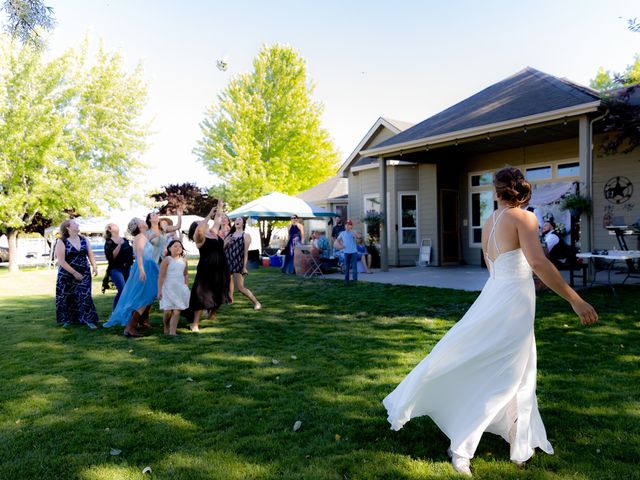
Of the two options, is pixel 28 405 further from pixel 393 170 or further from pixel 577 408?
pixel 393 170

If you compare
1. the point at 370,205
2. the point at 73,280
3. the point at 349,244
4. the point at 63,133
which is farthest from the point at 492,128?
the point at 63,133

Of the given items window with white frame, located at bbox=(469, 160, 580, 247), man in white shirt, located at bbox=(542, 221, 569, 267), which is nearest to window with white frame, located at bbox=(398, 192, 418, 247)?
window with white frame, located at bbox=(469, 160, 580, 247)

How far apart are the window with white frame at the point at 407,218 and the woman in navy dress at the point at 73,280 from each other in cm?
1209

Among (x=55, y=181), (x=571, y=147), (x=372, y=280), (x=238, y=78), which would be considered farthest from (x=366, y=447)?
(x=238, y=78)

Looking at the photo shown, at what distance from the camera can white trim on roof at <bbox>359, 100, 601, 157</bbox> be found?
9.95 meters

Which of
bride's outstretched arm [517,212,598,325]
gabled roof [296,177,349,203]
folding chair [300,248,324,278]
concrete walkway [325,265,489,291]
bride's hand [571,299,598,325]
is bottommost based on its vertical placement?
concrete walkway [325,265,489,291]

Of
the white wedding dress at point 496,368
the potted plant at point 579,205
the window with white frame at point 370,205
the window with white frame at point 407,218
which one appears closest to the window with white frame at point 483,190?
the window with white frame at point 407,218

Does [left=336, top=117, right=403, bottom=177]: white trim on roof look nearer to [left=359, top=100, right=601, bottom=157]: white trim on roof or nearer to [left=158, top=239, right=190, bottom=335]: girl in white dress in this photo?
[left=359, top=100, right=601, bottom=157]: white trim on roof

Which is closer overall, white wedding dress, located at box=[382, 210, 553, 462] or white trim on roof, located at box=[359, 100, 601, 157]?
white wedding dress, located at box=[382, 210, 553, 462]

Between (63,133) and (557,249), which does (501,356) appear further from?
(63,133)

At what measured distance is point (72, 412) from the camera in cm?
389

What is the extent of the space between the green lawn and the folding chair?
7009mm

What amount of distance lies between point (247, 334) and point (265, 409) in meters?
2.99

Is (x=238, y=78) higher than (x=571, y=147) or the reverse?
higher
